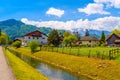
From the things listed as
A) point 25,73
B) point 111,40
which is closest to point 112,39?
point 111,40

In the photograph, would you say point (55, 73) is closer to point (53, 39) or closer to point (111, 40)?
point (53, 39)

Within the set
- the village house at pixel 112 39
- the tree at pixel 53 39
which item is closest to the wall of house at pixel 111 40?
the village house at pixel 112 39

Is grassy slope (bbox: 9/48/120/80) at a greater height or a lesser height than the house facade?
lesser

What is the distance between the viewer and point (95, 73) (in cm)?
4206

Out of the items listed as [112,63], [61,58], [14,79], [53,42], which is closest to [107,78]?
[112,63]

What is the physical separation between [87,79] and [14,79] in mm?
15963

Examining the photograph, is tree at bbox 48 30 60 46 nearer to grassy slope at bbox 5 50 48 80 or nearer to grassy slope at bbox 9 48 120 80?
grassy slope at bbox 9 48 120 80

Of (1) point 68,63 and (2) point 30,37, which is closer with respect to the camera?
(1) point 68,63

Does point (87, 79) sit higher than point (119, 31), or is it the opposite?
point (119, 31)

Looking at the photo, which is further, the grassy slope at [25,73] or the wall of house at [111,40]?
the wall of house at [111,40]

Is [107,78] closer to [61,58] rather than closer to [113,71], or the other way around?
[113,71]

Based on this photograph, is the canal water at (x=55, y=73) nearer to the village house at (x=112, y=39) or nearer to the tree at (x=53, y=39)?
the tree at (x=53, y=39)

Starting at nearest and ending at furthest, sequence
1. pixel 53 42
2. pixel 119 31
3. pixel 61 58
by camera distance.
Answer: pixel 61 58
pixel 53 42
pixel 119 31

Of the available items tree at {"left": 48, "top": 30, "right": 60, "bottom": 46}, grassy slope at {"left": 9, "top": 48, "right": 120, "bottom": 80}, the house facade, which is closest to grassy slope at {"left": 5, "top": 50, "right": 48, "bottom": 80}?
grassy slope at {"left": 9, "top": 48, "right": 120, "bottom": 80}
